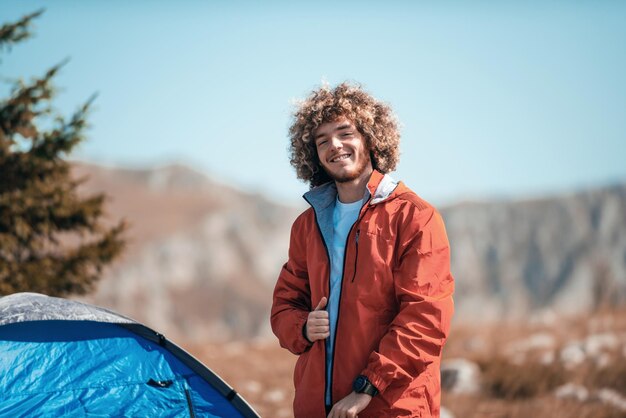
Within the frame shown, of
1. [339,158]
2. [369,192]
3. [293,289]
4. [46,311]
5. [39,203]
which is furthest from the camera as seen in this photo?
[39,203]

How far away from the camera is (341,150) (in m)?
3.48

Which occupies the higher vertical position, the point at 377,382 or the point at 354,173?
the point at 354,173

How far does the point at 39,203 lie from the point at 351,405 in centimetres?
593

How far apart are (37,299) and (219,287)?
3979 inches

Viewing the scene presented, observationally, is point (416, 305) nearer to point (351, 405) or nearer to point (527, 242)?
point (351, 405)

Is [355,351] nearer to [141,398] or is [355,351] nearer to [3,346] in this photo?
[141,398]

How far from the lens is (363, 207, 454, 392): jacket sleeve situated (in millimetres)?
3020

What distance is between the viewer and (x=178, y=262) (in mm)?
99562

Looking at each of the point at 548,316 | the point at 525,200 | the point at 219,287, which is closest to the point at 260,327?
the point at 219,287

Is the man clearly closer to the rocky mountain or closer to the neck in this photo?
the neck

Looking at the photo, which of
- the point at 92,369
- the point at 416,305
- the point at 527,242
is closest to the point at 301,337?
the point at 416,305

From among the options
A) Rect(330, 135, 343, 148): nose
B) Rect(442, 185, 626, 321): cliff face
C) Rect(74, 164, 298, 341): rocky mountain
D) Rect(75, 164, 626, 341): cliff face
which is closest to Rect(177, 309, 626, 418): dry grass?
Rect(330, 135, 343, 148): nose

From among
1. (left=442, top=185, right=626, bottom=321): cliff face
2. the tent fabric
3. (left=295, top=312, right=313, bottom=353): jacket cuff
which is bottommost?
(left=442, top=185, right=626, bottom=321): cliff face

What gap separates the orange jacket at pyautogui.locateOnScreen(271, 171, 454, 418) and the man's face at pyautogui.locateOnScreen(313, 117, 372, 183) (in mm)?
135
